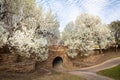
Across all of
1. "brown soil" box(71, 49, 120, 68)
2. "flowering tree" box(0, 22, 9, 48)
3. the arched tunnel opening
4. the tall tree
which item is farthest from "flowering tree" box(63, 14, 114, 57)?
"flowering tree" box(0, 22, 9, 48)

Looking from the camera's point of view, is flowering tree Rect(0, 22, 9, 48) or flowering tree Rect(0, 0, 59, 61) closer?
flowering tree Rect(0, 22, 9, 48)

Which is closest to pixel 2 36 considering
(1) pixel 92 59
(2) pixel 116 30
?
(1) pixel 92 59

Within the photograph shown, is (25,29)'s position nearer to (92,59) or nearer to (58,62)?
(58,62)

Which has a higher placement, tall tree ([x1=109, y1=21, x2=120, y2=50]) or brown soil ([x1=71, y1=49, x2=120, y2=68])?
tall tree ([x1=109, y1=21, x2=120, y2=50])

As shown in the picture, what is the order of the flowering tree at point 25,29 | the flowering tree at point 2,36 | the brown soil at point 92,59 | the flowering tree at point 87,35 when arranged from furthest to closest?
the flowering tree at point 87,35 → the brown soil at point 92,59 → the flowering tree at point 25,29 → the flowering tree at point 2,36

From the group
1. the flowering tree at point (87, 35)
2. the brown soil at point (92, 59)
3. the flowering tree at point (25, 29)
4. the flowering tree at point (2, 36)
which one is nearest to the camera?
the flowering tree at point (2, 36)

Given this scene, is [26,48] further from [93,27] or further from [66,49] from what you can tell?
[93,27]

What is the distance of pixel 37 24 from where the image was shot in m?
28.8

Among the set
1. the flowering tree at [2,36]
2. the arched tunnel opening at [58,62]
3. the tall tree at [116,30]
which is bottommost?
the arched tunnel opening at [58,62]

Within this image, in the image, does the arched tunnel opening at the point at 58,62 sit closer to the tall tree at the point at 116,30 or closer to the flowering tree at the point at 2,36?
the tall tree at the point at 116,30

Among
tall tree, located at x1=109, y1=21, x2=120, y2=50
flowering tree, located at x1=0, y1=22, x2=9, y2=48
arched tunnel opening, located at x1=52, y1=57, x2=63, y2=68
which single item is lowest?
arched tunnel opening, located at x1=52, y1=57, x2=63, y2=68

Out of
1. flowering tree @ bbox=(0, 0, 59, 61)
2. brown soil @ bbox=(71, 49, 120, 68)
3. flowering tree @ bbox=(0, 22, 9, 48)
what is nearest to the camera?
flowering tree @ bbox=(0, 22, 9, 48)

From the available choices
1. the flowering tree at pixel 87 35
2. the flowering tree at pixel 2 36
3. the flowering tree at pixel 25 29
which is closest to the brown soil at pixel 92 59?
the flowering tree at pixel 87 35

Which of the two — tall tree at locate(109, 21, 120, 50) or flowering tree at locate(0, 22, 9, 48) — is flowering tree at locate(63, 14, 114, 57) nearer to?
tall tree at locate(109, 21, 120, 50)
